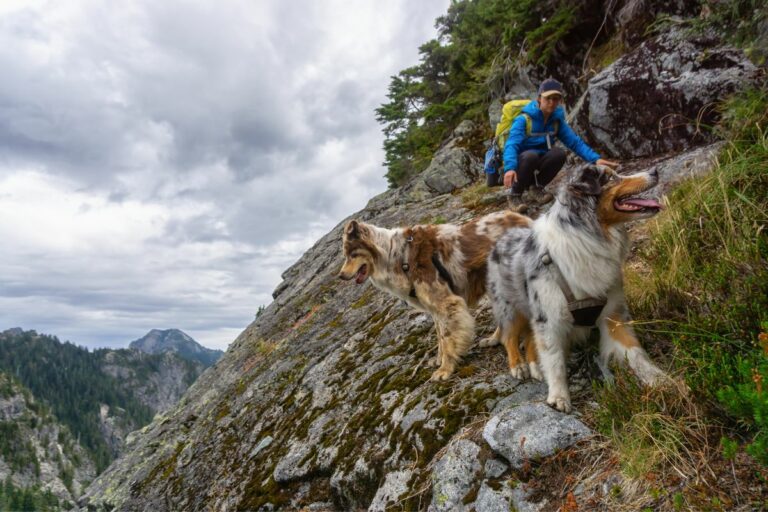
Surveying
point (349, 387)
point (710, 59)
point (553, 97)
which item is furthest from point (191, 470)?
point (710, 59)

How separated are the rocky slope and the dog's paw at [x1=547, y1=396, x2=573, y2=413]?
147m

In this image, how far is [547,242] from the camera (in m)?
3.71

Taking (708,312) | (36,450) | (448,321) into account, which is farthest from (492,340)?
(36,450)

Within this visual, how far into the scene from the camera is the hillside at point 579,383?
252 cm

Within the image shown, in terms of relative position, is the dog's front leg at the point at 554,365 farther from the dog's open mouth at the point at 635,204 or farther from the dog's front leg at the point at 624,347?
the dog's open mouth at the point at 635,204

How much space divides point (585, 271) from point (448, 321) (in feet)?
6.35

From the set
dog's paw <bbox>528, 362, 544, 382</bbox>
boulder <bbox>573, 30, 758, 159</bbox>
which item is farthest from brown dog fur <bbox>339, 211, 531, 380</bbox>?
boulder <bbox>573, 30, 758, 159</bbox>

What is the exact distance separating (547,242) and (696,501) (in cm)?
207

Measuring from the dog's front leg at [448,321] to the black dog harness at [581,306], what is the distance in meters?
1.57

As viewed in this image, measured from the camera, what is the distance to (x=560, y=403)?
329cm

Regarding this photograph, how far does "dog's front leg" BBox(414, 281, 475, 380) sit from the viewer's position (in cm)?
481

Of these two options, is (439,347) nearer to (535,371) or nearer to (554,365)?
(535,371)

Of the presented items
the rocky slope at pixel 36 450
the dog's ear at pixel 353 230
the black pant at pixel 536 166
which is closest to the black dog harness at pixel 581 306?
the dog's ear at pixel 353 230

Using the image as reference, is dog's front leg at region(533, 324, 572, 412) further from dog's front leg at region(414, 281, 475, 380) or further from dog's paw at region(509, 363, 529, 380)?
dog's front leg at region(414, 281, 475, 380)
